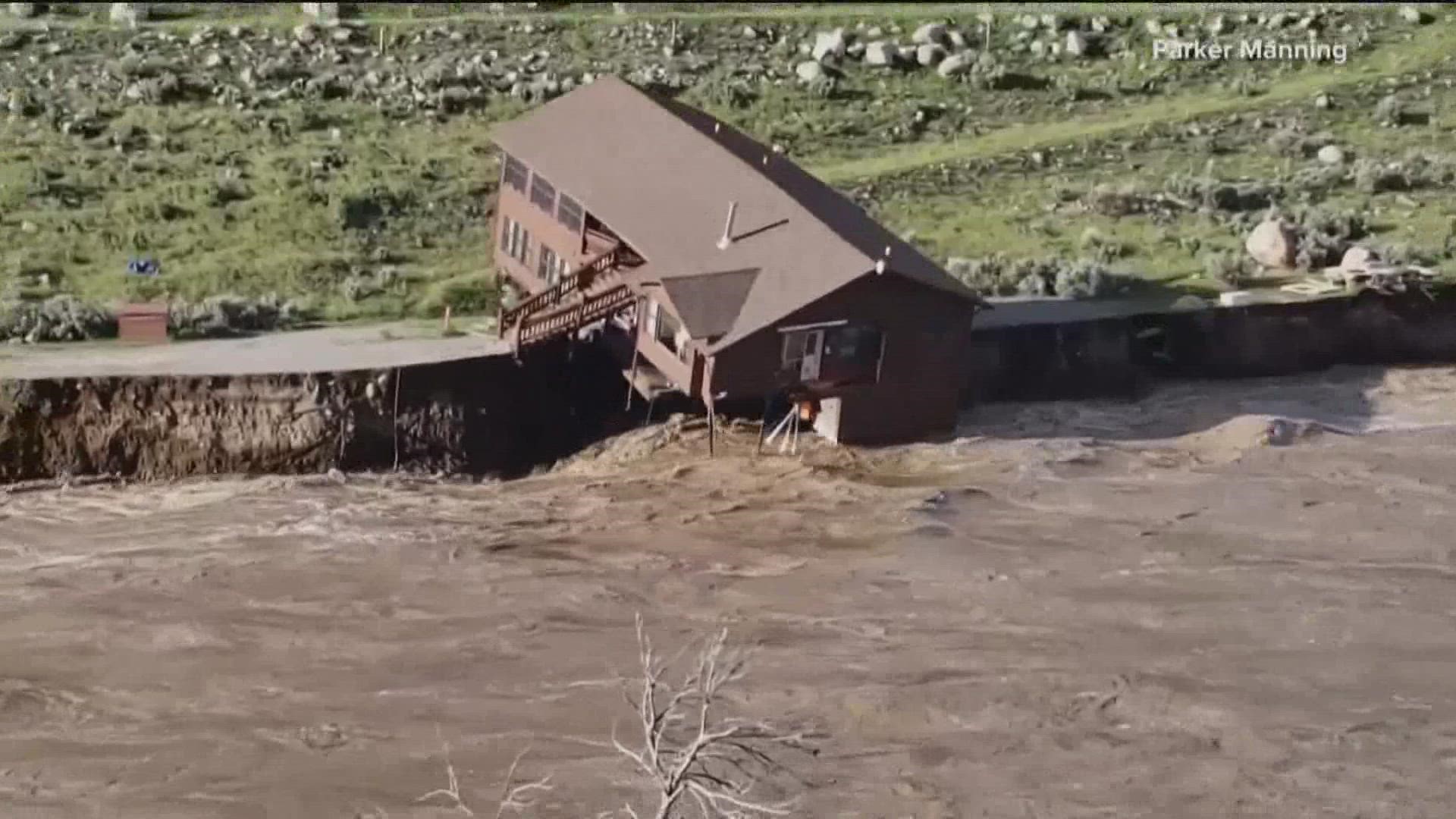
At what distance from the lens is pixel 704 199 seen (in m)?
35.2

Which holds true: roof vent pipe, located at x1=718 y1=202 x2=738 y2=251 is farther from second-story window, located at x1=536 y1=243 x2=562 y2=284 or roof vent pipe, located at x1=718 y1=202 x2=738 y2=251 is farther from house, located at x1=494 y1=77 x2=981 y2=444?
second-story window, located at x1=536 y1=243 x2=562 y2=284

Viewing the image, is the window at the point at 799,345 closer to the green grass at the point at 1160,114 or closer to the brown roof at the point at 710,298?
the brown roof at the point at 710,298

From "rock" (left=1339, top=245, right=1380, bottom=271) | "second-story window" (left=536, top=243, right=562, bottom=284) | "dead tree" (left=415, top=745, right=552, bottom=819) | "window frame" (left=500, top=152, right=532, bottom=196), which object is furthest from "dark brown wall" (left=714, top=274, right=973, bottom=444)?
"rock" (left=1339, top=245, right=1380, bottom=271)

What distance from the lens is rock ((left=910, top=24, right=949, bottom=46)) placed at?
56656 mm

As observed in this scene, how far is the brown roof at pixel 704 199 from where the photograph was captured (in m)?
32.9

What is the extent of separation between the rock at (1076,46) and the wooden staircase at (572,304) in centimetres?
2494

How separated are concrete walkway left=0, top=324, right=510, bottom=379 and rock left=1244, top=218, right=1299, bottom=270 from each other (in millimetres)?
16550

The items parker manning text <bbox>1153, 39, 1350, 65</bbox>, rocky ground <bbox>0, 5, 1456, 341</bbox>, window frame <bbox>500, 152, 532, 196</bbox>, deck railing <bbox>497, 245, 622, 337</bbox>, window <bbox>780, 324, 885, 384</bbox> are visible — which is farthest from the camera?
parker manning text <bbox>1153, 39, 1350, 65</bbox>

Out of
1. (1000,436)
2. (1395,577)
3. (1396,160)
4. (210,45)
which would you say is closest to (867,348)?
(1000,436)

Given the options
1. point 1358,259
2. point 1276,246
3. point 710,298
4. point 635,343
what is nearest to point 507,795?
point 710,298

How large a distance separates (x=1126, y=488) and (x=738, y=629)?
8710 mm

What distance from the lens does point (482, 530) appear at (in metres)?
31.8

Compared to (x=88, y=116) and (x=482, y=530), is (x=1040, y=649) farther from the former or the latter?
(x=88, y=116)

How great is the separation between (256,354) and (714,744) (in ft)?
57.4
